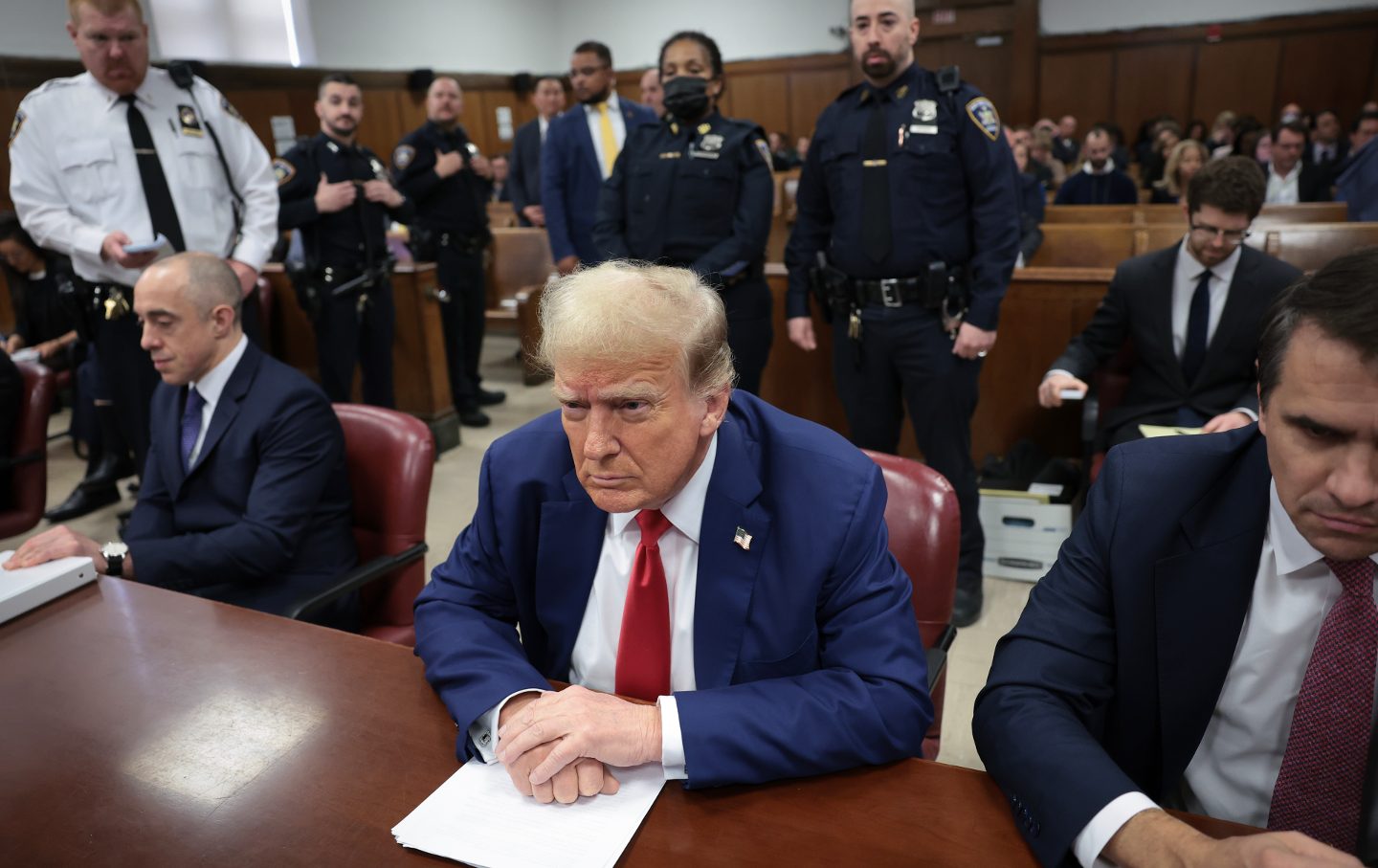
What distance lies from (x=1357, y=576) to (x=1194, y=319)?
6.25 feet

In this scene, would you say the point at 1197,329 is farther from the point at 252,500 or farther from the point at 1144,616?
the point at 252,500

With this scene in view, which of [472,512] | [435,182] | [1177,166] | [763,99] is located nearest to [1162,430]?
[472,512]

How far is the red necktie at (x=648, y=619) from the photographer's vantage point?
1.23m

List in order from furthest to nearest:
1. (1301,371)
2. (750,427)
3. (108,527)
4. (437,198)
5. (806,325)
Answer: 1. (437,198)
2. (108,527)
3. (806,325)
4. (750,427)
5. (1301,371)

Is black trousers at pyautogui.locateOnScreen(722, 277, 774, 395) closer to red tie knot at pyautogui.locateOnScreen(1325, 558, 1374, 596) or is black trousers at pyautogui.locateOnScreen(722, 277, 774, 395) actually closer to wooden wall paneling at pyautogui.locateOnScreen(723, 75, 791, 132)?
red tie knot at pyautogui.locateOnScreen(1325, 558, 1374, 596)

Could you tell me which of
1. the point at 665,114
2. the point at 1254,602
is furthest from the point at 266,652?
the point at 665,114

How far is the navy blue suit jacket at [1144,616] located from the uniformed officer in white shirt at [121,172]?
111 inches

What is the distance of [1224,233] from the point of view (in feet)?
8.25

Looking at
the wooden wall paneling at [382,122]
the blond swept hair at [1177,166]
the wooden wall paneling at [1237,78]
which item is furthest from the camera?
the wooden wall paneling at [1237,78]

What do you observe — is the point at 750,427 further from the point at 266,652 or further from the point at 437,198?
the point at 437,198

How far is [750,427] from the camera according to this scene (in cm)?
131

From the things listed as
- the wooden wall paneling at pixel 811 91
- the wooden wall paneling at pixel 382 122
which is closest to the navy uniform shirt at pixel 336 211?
the wooden wall paneling at pixel 382 122

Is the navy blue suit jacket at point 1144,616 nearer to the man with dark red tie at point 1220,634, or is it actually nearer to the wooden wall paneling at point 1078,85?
the man with dark red tie at point 1220,634

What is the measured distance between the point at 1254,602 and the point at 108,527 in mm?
4294
